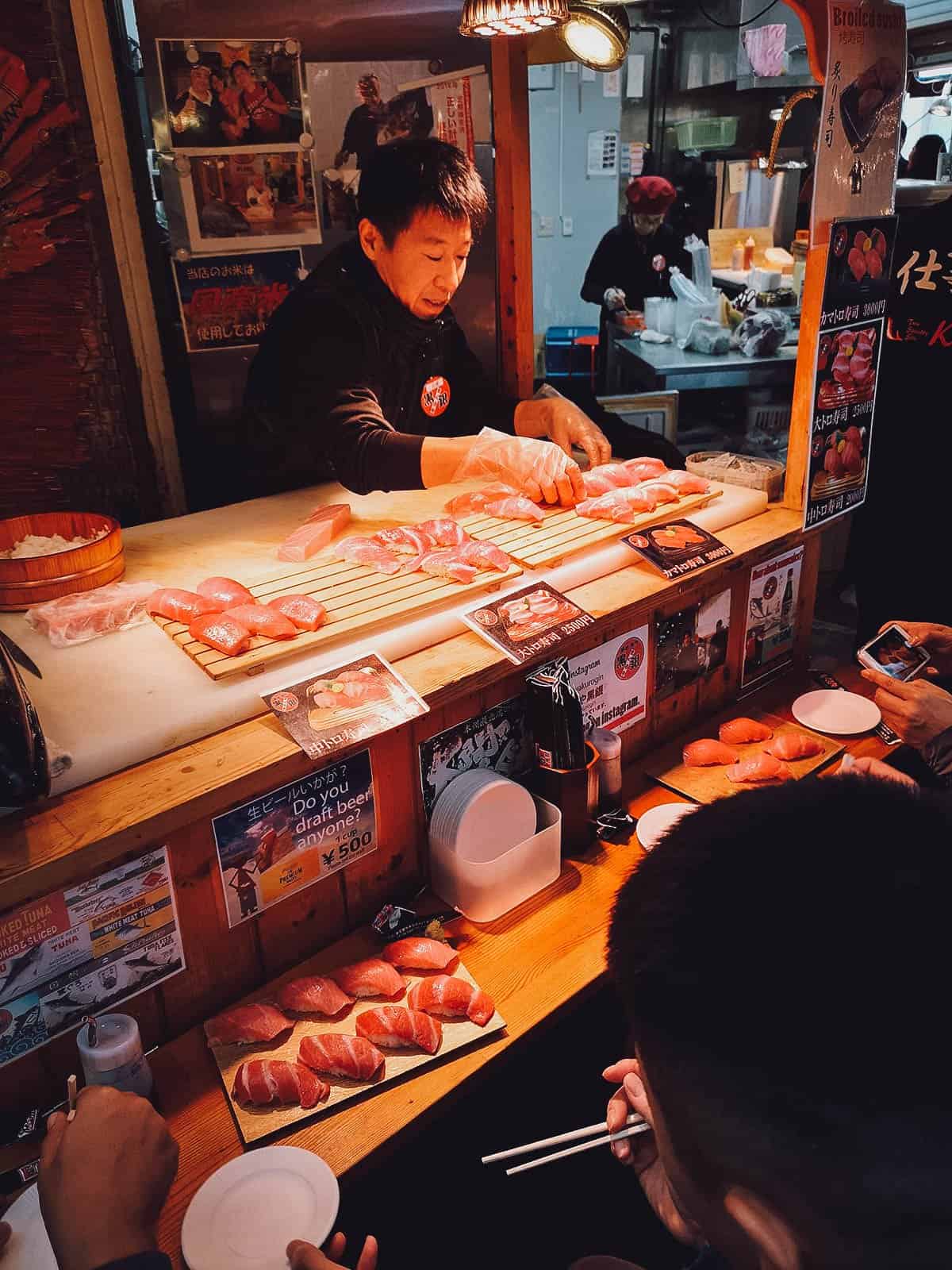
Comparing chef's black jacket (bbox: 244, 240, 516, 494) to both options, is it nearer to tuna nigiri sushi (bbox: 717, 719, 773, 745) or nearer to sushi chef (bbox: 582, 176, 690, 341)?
tuna nigiri sushi (bbox: 717, 719, 773, 745)

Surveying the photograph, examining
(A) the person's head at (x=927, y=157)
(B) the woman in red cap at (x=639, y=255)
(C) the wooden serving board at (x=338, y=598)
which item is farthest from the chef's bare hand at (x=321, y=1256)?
(A) the person's head at (x=927, y=157)

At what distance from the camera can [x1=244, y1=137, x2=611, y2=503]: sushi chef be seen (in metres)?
3.28

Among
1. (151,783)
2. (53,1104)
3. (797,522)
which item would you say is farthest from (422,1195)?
(797,522)

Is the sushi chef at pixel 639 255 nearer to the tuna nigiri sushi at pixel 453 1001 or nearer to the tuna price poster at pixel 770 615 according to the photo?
the tuna price poster at pixel 770 615

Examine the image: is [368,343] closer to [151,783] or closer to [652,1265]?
[151,783]

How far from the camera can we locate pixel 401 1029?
1.96 m

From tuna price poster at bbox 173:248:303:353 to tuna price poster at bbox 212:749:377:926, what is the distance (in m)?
1.94

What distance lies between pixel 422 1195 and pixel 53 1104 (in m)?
1.34

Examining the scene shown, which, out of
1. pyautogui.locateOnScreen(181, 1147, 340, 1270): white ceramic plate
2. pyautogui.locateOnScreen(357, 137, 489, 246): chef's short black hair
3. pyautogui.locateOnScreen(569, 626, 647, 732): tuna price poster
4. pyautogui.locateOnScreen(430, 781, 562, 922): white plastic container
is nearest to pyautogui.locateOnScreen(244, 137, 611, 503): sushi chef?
pyautogui.locateOnScreen(357, 137, 489, 246): chef's short black hair

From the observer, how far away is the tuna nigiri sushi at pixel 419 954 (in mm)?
2125

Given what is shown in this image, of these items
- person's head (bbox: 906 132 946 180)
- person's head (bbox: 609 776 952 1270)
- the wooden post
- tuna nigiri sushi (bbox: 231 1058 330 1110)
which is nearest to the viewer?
person's head (bbox: 609 776 952 1270)

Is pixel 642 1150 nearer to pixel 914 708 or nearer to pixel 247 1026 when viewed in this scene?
pixel 247 1026

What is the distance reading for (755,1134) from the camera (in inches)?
37.3

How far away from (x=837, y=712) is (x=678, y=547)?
0.91 metres
